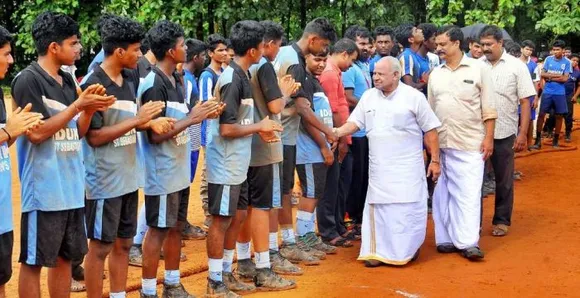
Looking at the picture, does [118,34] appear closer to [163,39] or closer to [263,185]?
[163,39]

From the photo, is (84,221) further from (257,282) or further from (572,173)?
(572,173)

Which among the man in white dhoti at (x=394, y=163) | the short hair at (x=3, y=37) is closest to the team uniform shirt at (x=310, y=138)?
the man in white dhoti at (x=394, y=163)

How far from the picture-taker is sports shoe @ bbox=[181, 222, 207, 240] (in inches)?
310

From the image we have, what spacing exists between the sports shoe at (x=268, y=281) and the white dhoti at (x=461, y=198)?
208cm

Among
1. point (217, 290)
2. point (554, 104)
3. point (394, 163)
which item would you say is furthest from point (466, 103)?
point (554, 104)

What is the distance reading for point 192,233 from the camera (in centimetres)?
792

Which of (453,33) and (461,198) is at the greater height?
(453,33)

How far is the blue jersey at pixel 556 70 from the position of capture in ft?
47.3

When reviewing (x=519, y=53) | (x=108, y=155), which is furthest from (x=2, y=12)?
(x=108, y=155)

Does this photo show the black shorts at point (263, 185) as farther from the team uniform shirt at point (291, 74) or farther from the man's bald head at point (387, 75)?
the man's bald head at point (387, 75)

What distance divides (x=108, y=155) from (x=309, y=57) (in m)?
2.75

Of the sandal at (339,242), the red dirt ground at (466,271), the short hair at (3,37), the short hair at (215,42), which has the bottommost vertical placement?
the red dirt ground at (466,271)

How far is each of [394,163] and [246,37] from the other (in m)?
1.99

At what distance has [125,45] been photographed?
486 cm
